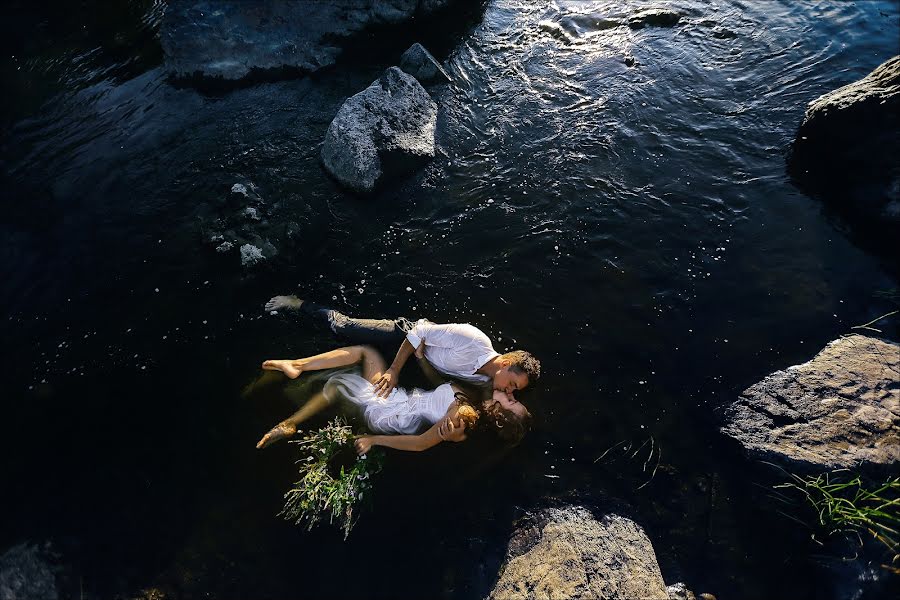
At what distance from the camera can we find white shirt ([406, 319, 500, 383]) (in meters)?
5.85

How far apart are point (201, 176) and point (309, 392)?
445cm

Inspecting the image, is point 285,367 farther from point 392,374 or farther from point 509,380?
point 509,380

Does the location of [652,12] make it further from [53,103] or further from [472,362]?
[53,103]

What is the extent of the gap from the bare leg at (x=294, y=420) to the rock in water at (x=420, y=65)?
21.4ft

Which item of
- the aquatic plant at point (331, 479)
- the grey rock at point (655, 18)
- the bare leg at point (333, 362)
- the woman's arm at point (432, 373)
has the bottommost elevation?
the aquatic plant at point (331, 479)

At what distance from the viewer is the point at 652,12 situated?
11039 mm

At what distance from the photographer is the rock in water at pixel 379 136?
768cm

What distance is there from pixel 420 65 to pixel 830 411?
27.8 feet

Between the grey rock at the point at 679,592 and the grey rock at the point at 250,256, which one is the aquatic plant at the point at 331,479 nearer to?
the grey rock at the point at 250,256

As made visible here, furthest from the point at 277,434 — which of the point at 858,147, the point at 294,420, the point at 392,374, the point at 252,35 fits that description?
the point at 858,147

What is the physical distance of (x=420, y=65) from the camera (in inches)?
368

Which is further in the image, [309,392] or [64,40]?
[64,40]

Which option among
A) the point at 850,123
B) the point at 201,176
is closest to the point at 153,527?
the point at 201,176

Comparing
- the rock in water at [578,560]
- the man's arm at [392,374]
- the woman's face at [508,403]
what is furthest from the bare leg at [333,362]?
the rock in water at [578,560]
